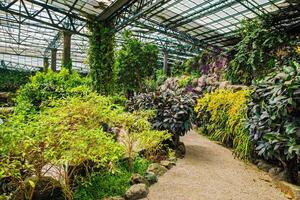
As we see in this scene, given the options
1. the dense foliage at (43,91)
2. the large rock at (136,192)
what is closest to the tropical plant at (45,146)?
the large rock at (136,192)

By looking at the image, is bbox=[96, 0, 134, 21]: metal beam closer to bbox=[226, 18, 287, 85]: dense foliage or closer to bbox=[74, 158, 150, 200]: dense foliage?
bbox=[226, 18, 287, 85]: dense foliage

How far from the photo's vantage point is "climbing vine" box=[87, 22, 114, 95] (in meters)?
9.68

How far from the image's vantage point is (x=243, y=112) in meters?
5.48

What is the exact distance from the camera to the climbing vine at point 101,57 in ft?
31.8

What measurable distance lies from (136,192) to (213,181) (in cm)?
131

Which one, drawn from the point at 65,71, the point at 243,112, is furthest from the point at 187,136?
the point at 65,71

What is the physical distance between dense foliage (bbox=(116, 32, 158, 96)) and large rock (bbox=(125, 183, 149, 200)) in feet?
25.5

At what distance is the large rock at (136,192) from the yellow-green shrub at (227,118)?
2.43 meters

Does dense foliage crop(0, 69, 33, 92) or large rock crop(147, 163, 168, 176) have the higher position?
dense foliage crop(0, 69, 33, 92)

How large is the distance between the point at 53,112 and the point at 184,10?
810cm

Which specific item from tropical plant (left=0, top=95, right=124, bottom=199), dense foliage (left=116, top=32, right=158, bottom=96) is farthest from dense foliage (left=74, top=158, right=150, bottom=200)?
dense foliage (left=116, top=32, right=158, bottom=96)

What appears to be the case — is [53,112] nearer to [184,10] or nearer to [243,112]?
[243,112]

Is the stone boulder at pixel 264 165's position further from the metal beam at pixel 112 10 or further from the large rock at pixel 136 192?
the metal beam at pixel 112 10

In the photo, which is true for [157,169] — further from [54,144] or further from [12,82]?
[12,82]
